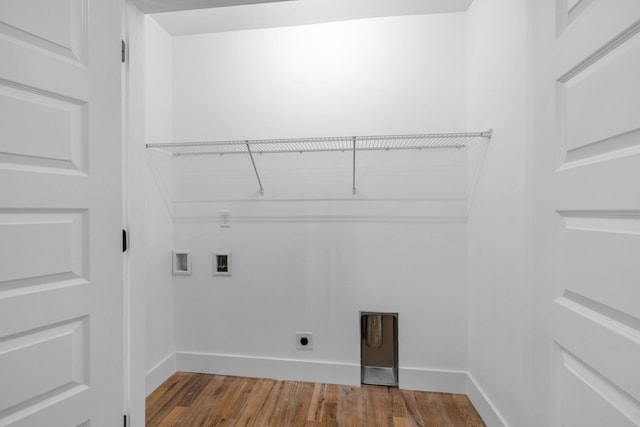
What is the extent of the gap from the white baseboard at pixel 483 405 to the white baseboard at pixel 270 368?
27.3 inches

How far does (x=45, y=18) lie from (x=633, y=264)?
1.56 m

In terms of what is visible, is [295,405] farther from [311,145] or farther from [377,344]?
[311,145]

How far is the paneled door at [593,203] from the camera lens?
584mm

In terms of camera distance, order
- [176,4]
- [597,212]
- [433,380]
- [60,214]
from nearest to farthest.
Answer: [597,212] < [60,214] < [176,4] < [433,380]

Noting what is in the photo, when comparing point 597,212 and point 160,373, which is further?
point 160,373

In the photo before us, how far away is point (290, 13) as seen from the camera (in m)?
1.86

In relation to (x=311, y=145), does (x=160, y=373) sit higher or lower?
lower

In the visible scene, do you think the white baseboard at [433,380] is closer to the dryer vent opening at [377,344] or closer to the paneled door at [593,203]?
the dryer vent opening at [377,344]

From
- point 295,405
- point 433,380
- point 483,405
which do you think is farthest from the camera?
point 433,380

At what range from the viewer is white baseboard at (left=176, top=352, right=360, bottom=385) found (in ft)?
6.33

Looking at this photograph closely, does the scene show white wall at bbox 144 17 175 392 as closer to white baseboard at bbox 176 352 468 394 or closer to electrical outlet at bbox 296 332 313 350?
white baseboard at bbox 176 352 468 394

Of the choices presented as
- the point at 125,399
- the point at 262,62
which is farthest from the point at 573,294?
the point at 262,62

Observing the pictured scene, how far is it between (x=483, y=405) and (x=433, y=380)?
1.05 ft

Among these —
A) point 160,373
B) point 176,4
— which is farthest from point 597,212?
point 160,373
